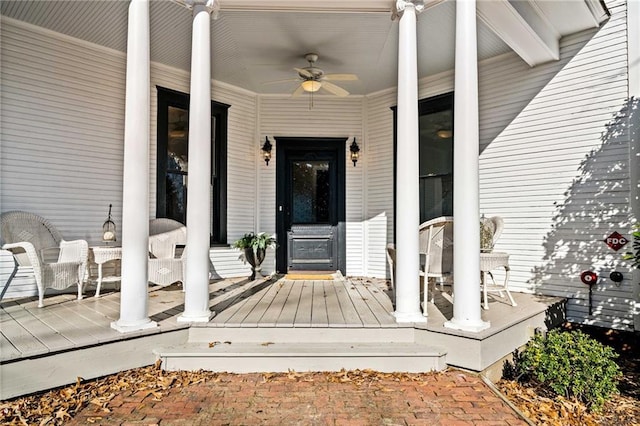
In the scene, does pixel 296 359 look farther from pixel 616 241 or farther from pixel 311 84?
pixel 616 241

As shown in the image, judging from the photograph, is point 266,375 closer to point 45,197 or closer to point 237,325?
point 237,325

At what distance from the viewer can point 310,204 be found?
271 inches

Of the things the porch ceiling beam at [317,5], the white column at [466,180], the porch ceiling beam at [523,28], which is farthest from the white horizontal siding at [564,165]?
the porch ceiling beam at [317,5]

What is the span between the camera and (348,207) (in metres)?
6.88

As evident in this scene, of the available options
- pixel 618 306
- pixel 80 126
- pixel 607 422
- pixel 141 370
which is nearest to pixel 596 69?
pixel 618 306

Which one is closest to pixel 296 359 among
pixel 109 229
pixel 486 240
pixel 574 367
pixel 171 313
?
pixel 171 313

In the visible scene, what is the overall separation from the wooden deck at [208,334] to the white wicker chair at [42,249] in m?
0.29

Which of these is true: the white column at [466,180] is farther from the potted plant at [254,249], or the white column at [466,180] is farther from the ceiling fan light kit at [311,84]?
the potted plant at [254,249]

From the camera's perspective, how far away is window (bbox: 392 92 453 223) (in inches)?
237

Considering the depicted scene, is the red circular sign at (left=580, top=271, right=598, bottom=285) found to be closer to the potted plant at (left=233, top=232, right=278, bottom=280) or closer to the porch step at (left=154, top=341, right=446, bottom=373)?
the porch step at (left=154, top=341, right=446, bottom=373)

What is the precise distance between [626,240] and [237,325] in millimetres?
4315

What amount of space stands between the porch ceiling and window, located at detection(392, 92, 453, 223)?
685 mm

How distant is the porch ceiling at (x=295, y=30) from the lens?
13.8 feet


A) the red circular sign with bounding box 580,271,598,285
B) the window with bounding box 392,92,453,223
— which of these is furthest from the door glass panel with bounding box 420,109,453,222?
the red circular sign with bounding box 580,271,598,285
